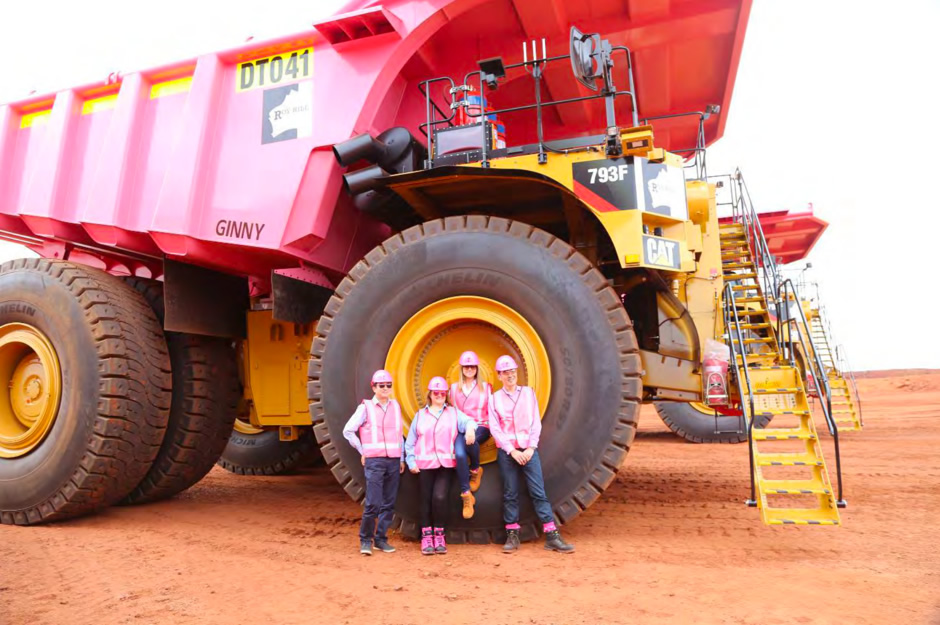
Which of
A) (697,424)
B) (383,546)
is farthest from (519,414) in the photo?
(697,424)

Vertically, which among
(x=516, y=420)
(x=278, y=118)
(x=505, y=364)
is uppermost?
(x=278, y=118)

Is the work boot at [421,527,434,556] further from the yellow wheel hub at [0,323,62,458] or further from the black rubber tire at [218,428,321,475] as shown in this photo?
the black rubber tire at [218,428,321,475]

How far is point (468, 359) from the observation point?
14.6ft

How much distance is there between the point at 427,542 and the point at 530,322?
162 cm

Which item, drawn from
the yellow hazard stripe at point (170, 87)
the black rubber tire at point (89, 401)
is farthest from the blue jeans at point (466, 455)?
the yellow hazard stripe at point (170, 87)

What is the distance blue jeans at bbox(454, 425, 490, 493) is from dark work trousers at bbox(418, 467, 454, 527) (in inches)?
4.2

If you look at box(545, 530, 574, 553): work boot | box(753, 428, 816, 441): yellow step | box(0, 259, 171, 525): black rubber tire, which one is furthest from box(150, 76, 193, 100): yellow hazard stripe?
box(753, 428, 816, 441): yellow step

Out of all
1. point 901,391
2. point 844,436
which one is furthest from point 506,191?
point 901,391

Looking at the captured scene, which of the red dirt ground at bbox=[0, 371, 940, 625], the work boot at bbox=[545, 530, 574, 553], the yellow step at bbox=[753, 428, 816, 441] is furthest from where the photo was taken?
the yellow step at bbox=[753, 428, 816, 441]

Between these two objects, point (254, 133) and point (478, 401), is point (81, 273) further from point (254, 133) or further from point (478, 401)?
point (478, 401)

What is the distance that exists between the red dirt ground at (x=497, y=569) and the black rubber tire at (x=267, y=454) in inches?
86.2

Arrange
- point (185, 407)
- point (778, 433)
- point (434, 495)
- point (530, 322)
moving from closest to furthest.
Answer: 1. point (434, 495)
2. point (530, 322)
3. point (778, 433)
4. point (185, 407)

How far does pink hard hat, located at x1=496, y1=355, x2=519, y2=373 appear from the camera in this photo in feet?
14.3

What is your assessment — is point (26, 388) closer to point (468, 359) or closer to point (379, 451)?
point (379, 451)
